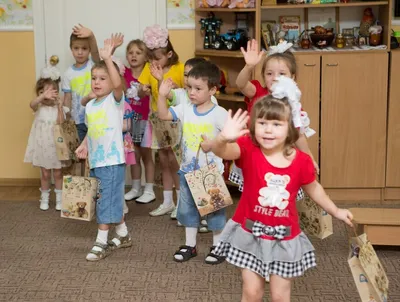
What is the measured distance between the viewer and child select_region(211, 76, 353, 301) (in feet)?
8.21

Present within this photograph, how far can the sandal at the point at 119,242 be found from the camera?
12.7 feet

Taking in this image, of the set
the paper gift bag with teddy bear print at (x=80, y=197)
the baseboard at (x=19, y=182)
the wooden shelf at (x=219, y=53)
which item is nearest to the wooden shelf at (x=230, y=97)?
the wooden shelf at (x=219, y=53)

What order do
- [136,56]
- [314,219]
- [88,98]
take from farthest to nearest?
[136,56], [88,98], [314,219]

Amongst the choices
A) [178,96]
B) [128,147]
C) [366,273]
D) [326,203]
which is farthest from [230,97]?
[366,273]

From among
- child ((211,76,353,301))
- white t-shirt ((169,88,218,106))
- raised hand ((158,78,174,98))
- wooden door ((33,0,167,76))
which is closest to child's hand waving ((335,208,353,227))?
child ((211,76,353,301))

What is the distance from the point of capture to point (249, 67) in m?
3.35

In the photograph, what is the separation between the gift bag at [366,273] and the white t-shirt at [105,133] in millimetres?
1492

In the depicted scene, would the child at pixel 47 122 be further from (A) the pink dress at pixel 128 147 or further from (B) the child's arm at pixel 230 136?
(B) the child's arm at pixel 230 136

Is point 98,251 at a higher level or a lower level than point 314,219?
lower

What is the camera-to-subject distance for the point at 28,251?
3.87 m

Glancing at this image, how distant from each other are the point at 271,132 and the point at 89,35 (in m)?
2.23

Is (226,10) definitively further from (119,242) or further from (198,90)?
(119,242)

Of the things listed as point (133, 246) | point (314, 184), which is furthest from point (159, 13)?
point (314, 184)

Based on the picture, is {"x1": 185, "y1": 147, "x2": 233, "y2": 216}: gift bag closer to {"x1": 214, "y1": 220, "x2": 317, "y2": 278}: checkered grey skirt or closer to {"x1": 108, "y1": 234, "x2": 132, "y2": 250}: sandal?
{"x1": 108, "y1": 234, "x2": 132, "y2": 250}: sandal
